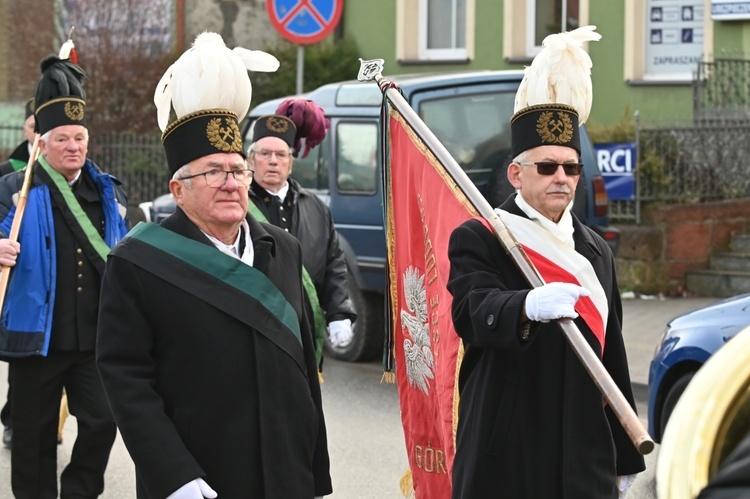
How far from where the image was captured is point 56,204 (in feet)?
20.9

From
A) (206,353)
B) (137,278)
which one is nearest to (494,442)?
(206,353)

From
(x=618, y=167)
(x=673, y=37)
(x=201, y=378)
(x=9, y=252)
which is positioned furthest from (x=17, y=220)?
(x=673, y=37)

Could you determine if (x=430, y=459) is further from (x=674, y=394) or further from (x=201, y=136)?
(x=674, y=394)

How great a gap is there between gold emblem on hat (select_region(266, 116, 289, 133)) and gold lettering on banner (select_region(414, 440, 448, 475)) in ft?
7.90

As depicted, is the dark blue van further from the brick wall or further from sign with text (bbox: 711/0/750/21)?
sign with text (bbox: 711/0/750/21)

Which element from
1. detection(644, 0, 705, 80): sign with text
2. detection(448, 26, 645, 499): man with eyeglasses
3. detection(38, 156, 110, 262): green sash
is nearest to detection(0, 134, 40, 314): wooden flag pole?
detection(38, 156, 110, 262): green sash

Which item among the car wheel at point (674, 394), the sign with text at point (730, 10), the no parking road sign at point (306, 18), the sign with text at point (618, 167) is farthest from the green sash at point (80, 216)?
the sign with text at point (730, 10)

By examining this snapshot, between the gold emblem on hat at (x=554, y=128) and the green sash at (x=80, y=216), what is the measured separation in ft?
8.77

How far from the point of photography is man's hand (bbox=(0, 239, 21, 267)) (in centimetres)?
606

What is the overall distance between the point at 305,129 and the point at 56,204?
157 cm

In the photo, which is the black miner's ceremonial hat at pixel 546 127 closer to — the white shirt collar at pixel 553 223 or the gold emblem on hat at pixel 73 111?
the white shirt collar at pixel 553 223

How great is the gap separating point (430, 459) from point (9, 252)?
2.23m

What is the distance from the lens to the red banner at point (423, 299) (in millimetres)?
4762

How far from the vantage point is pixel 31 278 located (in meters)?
6.29
